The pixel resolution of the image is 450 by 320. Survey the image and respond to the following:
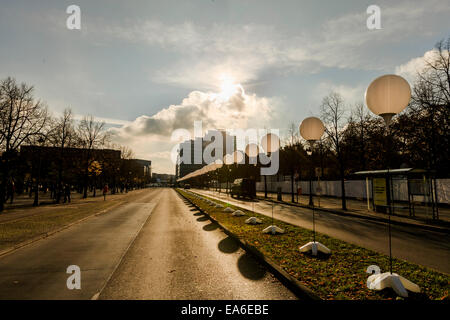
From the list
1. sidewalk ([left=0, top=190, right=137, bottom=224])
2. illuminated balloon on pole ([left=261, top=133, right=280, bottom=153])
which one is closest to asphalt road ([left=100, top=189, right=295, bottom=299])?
illuminated balloon on pole ([left=261, top=133, right=280, bottom=153])

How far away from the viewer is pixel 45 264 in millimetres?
6320

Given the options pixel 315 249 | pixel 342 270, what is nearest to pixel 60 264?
pixel 315 249

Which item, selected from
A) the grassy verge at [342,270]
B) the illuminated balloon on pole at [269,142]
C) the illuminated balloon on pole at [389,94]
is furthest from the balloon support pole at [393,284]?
the illuminated balloon on pole at [269,142]

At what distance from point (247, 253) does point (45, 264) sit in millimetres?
5301

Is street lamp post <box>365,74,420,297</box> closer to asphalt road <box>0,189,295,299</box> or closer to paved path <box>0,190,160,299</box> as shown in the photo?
asphalt road <box>0,189,295,299</box>

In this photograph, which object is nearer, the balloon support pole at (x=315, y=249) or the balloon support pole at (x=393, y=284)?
the balloon support pole at (x=393, y=284)

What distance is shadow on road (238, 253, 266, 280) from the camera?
5.48 m

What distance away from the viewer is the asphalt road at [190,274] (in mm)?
4496

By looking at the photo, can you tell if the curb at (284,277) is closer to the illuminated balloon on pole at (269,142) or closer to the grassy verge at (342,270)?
the grassy verge at (342,270)

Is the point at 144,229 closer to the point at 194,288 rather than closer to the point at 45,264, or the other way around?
the point at 45,264

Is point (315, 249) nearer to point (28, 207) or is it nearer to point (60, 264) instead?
point (60, 264)

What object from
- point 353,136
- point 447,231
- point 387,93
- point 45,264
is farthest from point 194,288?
point 353,136

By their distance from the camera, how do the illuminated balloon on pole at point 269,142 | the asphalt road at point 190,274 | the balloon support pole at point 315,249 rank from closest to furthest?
the asphalt road at point 190,274
the balloon support pole at point 315,249
the illuminated balloon on pole at point 269,142

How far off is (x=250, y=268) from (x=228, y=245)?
2617 millimetres
